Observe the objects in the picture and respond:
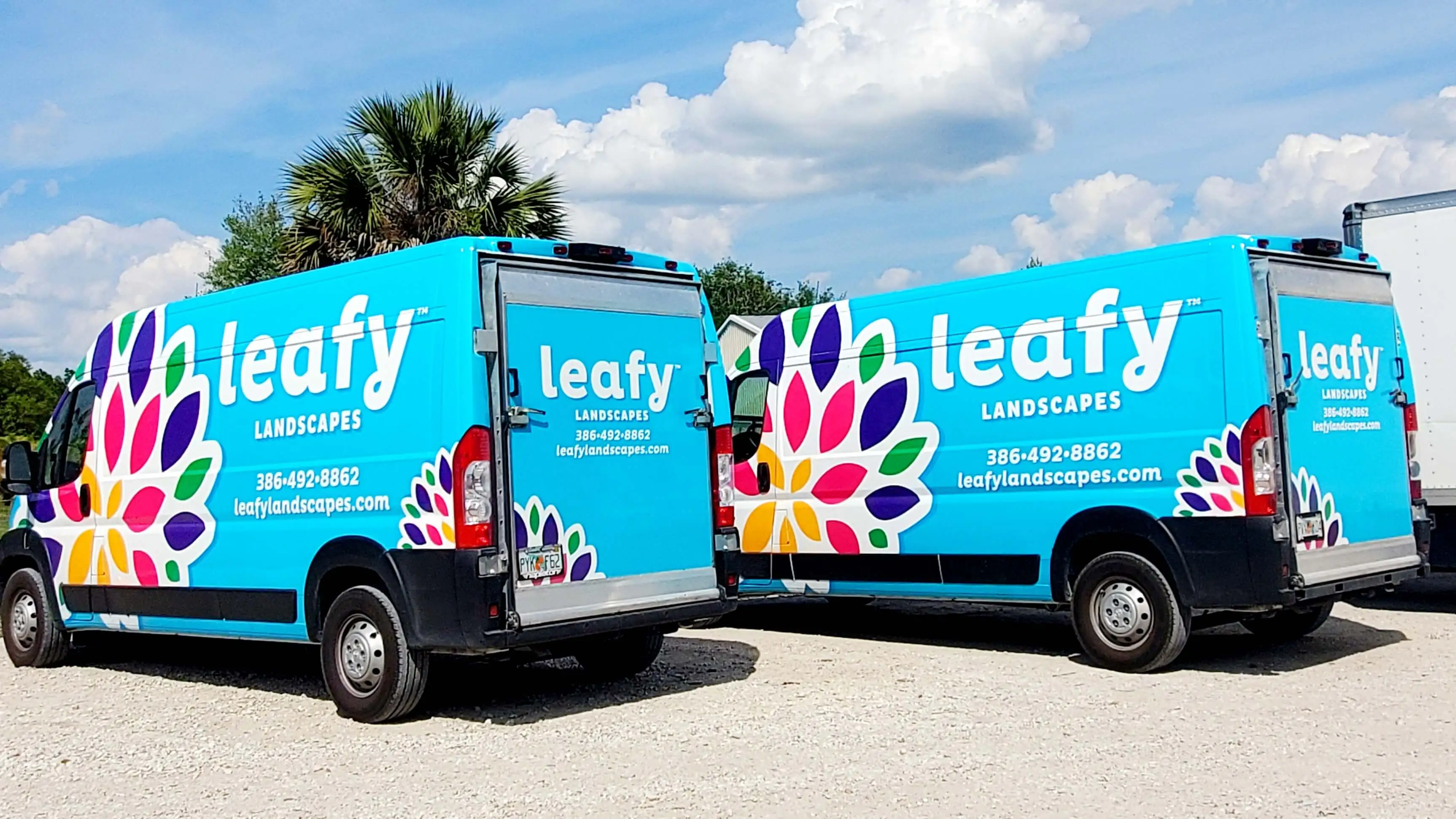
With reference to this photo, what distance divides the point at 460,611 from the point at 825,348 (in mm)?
4673

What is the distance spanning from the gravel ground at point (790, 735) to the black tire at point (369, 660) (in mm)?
140

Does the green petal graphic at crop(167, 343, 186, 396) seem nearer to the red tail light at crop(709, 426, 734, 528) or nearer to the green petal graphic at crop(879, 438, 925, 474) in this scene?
the red tail light at crop(709, 426, 734, 528)

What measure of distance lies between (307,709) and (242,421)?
Answer: 185 centimetres

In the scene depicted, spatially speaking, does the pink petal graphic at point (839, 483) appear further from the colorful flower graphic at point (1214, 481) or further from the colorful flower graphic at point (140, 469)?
the colorful flower graphic at point (140, 469)

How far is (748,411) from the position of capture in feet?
39.5

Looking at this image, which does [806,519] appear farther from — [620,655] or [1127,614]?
[1127,614]

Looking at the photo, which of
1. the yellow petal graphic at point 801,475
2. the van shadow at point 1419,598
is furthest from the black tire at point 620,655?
the van shadow at point 1419,598

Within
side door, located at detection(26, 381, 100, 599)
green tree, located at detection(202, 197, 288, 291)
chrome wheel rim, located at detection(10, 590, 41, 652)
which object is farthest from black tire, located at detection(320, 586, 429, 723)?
green tree, located at detection(202, 197, 288, 291)

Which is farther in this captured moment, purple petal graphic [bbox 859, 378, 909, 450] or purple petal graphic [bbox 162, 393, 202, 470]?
purple petal graphic [bbox 859, 378, 909, 450]

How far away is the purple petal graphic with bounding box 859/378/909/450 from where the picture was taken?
10.8 metres

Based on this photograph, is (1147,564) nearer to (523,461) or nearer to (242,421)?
(523,461)

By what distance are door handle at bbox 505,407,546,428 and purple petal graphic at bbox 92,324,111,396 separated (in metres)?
4.20

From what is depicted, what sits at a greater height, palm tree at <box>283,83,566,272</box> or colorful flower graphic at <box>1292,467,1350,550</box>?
palm tree at <box>283,83,566,272</box>

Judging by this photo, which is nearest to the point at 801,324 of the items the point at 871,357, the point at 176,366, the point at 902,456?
the point at 871,357
